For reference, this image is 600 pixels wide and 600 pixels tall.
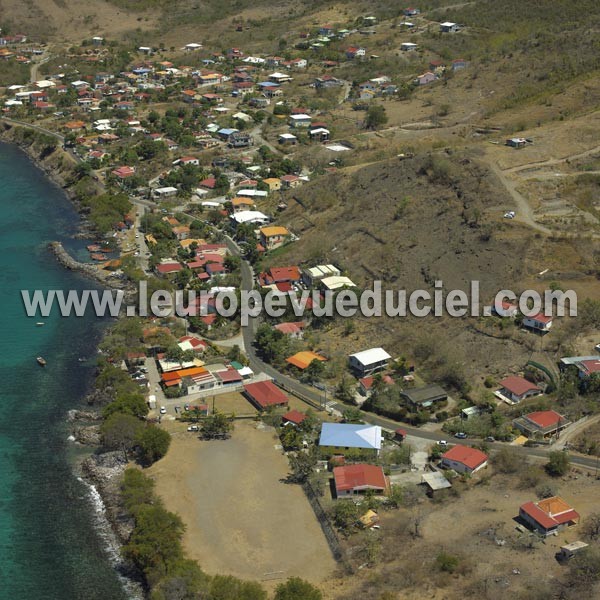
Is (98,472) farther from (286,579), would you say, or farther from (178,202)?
(178,202)

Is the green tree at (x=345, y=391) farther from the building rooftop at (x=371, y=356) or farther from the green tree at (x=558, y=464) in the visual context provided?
the green tree at (x=558, y=464)

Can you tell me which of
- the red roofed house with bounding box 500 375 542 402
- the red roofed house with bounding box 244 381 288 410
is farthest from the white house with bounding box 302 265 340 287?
the red roofed house with bounding box 500 375 542 402

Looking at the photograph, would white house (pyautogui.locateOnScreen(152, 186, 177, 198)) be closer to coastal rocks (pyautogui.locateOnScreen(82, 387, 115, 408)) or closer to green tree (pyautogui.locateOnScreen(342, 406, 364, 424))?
coastal rocks (pyautogui.locateOnScreen(82, 387, 115, 408))

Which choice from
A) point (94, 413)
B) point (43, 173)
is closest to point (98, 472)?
point (94, 413)

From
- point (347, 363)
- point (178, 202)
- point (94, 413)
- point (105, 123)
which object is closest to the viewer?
point (94, 413)

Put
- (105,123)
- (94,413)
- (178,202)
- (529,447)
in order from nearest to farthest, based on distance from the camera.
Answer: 1. (529,447)
2. (94,413)
3. (178,202)
4. (105,123)

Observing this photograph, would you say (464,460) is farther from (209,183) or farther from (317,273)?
(209,183)

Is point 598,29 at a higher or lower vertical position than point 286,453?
higher
